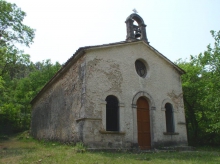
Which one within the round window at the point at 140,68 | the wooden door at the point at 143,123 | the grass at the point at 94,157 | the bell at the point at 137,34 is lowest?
the grass at the point at 94,157

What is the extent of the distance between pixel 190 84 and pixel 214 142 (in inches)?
200

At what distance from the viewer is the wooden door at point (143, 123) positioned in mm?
11586

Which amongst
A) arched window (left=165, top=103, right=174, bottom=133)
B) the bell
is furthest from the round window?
arched window (left=165, top=103, right=174, bottom=133)

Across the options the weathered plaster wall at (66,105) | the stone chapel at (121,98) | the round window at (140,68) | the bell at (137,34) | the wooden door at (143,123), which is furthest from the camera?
the bell at (137,34)

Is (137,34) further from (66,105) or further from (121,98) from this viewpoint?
(66,105)

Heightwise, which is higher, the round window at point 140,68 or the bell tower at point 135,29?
the bell tower at point 135,29

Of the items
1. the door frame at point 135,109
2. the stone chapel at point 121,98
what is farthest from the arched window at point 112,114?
the door frame at point 135,109

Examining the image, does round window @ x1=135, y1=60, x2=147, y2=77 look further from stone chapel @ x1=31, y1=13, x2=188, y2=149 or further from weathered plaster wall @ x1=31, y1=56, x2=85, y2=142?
weathered plaster wall @ x1=31, y1=56, x2=85, y2=142

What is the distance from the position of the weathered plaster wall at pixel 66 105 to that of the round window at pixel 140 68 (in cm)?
365

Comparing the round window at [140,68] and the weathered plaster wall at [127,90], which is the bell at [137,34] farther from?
the round window at [140,68]

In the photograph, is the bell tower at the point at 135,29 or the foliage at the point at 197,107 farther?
the foliage at the point at 197,107

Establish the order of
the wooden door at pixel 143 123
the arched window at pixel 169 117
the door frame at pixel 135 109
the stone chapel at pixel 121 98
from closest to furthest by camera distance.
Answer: the stone chapel at pixel 121 98, the door frame at pixel 135 109, the wooden door at pixel 143 123, the arched window at pixel 169 117

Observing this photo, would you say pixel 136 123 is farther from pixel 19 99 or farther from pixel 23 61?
pixel 19 99

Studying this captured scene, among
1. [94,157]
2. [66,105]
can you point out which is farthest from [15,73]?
[94,157]
